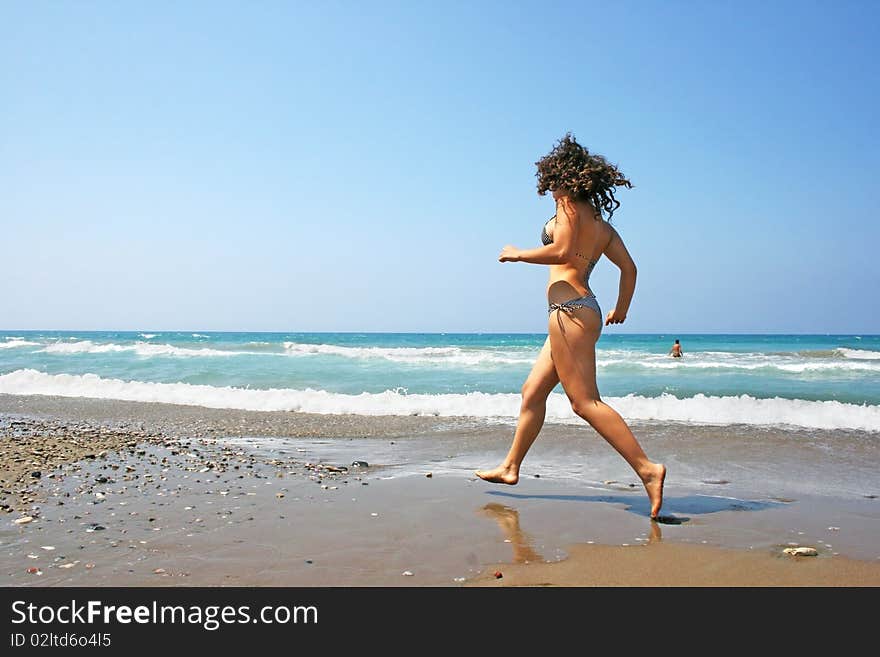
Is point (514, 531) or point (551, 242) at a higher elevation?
point (551, 242)

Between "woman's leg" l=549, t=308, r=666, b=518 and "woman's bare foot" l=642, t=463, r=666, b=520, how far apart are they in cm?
3

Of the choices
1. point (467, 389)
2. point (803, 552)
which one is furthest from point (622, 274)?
point (467, 389)

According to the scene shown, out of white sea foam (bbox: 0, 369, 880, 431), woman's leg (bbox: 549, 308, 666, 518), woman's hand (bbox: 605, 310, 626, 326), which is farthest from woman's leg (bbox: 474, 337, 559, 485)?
white sea foam (bbox: 0, 369, 880, 431)

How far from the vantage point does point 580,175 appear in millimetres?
4410

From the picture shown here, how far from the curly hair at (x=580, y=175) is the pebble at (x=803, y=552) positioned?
2.28m

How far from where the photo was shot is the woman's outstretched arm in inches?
182

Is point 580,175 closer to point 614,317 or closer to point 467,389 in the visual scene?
point 614,317

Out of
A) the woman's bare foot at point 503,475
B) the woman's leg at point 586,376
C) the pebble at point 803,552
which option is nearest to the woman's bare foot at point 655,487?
the woman's leg at point 586,376

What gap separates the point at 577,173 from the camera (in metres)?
4.43

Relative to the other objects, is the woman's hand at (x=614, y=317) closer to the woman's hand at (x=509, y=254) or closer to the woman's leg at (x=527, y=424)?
the woman's leg at (x=527, y=424)

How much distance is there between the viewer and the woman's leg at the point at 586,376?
438cm

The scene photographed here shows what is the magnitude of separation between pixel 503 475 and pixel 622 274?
1.66 m
